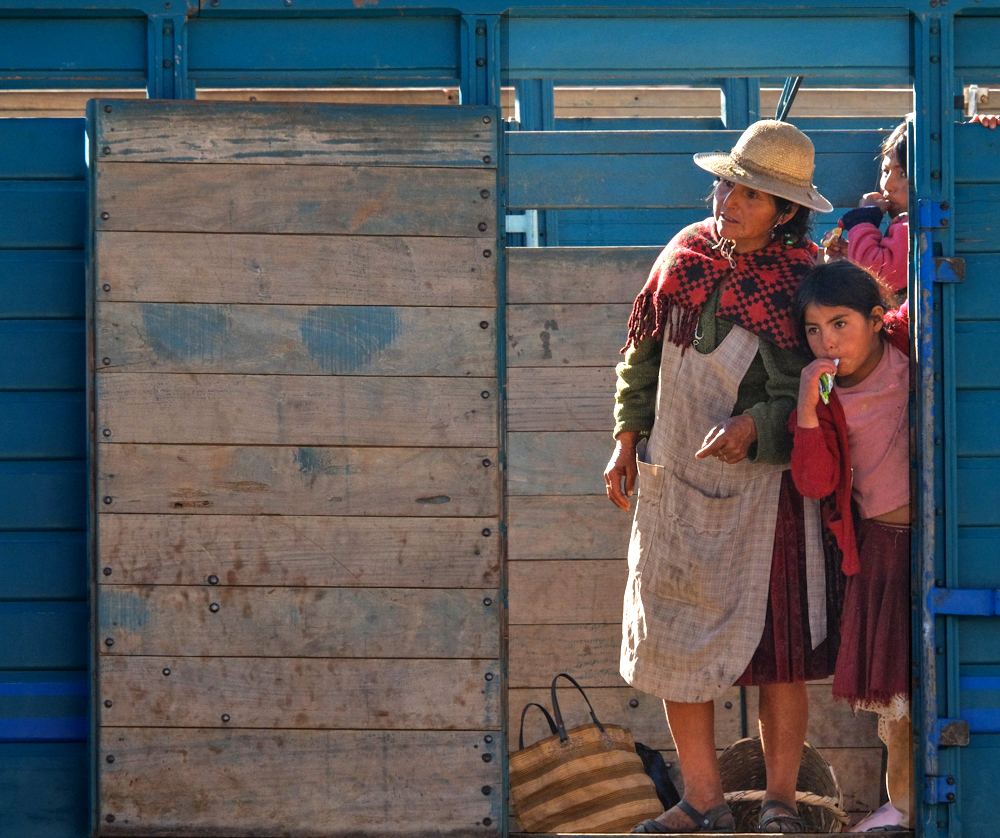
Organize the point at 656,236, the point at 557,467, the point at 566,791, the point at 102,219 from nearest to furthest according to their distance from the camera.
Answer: the point at 102,219 → the point at 566,791 → the point at 557,467 → the point at 656,236

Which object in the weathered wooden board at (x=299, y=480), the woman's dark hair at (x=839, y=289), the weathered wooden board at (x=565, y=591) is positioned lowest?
the weathered wooden board at (x=565, y=591)

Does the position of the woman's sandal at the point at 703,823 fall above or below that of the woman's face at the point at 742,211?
below

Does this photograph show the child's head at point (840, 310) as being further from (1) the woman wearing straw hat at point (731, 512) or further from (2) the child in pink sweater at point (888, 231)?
(2) the child in pink sweater at point (888, 231)

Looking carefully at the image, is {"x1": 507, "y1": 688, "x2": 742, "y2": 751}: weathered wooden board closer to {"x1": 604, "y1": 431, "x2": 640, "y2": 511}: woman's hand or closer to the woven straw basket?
the woven straw basket

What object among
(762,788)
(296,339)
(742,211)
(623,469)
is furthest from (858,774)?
(296,339)

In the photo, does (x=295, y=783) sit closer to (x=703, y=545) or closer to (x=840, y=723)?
(x=703, y=545)

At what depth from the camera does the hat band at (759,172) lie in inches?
132

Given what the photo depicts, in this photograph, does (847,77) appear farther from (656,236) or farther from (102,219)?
(656,236)

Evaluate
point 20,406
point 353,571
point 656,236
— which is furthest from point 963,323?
point 656,236

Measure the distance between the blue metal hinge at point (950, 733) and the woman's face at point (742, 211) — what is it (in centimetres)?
151

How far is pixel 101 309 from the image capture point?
3.38 m

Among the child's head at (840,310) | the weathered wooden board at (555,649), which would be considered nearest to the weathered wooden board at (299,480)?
the child's head at (840,310)

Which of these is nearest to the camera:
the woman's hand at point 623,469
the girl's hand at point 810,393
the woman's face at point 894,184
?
the girl's hand at point 810,393

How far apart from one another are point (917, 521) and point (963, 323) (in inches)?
23.3
